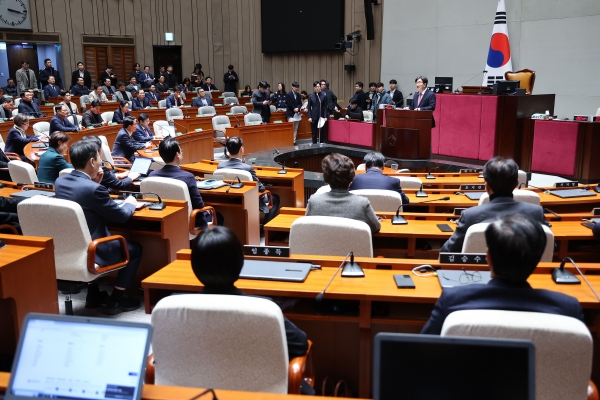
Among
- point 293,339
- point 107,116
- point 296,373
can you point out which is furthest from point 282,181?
point 107,116

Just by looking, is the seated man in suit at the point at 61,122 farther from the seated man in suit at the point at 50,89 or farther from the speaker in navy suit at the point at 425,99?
the speaker in navy suit at the point at 425,99

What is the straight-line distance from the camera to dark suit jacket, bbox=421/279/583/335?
1.74 metres

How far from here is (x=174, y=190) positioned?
457 centimetres

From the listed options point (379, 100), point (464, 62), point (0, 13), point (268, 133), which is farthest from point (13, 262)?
point (0, 13)

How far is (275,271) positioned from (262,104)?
1003 cm

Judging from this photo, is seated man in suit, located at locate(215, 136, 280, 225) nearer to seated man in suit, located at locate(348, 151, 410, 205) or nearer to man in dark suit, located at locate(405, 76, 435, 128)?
seated man in suit, located at locate(348, 151, 410, 205)

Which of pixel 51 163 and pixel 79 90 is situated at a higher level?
pixel 79 90

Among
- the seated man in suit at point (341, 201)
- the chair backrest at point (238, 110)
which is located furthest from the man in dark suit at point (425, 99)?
the seated man in suit at point (341, 201)

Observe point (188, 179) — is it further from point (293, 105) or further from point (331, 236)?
point (293, 105)

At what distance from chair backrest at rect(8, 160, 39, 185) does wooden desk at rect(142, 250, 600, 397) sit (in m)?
3.53

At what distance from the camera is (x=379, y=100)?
479 inches

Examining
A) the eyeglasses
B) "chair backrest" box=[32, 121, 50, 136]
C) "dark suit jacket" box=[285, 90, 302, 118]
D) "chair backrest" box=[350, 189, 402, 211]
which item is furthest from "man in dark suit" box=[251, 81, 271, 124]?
the eyeglasses

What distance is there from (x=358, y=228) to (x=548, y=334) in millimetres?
1404

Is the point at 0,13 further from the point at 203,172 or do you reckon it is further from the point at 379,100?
the point at 203,172
